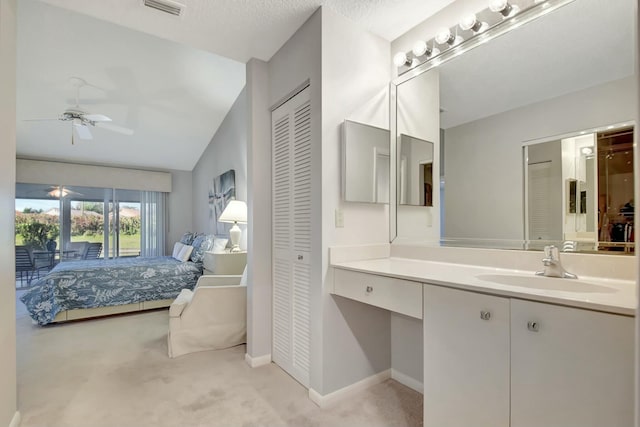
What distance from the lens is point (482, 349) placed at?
1.19 meters

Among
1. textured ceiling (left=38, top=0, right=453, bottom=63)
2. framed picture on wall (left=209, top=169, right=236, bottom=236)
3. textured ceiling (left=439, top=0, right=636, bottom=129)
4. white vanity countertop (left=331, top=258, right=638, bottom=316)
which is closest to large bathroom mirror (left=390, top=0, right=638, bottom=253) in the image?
textured ceiling (left=439, top=0, right=636, bottom=129)

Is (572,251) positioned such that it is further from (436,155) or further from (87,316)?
(87,316)

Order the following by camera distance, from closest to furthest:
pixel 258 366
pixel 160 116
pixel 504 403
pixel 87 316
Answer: pixel 504 403, pixel 258 366, pixel 87 316, pixel 160 116

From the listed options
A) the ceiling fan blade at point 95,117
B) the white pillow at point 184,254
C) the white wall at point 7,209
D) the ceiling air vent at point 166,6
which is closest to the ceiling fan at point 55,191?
the white pillow at point 184,254

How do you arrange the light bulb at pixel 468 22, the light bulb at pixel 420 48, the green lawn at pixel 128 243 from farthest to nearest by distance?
1. the green lawn at pixel 128 243
2. the light bulb at pixel 420 48
3. the light bulb at pixel 468 22

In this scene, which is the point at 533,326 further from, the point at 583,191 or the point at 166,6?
the point at 166,6

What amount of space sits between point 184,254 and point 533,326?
4564 millimetres

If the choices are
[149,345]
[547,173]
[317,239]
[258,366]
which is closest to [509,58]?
[547,173]

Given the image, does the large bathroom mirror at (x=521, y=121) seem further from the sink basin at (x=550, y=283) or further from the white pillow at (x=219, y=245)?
the white pillow at (x=219, y=245)

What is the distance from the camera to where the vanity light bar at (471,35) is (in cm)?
155

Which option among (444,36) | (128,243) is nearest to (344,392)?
(444,36)

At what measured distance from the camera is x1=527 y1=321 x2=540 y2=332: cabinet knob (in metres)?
1.04

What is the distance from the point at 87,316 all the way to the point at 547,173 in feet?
15.3

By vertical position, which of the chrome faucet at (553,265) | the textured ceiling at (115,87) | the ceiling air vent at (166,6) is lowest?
the chrome faucet at (553,265)
